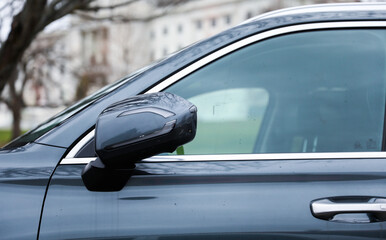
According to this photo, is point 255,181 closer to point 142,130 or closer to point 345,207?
point 345,207

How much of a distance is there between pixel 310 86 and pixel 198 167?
32.6 inches

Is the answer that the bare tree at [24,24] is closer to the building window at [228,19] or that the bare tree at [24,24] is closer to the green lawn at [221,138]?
the green lawn at [221,138]

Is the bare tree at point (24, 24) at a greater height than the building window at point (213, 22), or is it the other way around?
the building window at point (213, 22)

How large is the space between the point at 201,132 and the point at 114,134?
62 cm

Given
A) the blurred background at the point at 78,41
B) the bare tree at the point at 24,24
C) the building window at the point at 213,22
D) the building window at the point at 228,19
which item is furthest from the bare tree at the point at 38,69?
the bare tree at the point at 24,24

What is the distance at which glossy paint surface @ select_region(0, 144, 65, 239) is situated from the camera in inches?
58.5

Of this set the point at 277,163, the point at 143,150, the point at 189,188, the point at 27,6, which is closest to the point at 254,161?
the point at 277,163

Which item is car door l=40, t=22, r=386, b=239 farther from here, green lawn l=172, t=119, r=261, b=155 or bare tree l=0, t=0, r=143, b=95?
bare tree l=0, t=0, r=143, b=95

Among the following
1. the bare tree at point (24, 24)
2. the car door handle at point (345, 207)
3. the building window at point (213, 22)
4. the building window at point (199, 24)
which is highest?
the building window at point (199, 24)

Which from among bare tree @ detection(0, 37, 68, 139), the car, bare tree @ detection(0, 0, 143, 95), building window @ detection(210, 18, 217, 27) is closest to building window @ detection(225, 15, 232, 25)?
building window @ detection(210, 18, 217, 27)

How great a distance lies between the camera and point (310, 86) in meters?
2.19

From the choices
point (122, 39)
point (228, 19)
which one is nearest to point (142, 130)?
point (228, 19)

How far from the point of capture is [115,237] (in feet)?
4.83

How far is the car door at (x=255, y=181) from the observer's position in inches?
58.2
